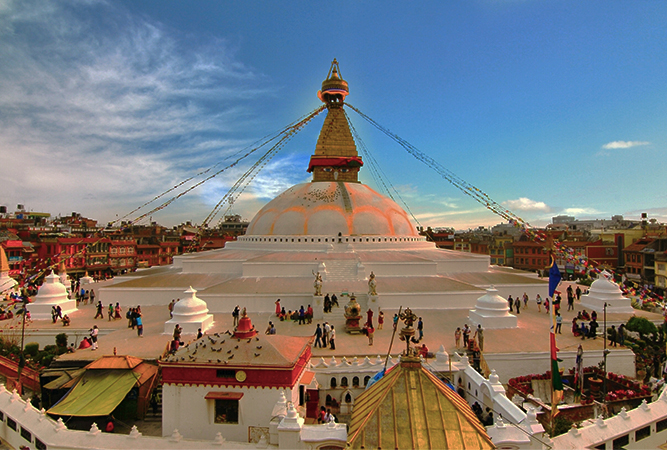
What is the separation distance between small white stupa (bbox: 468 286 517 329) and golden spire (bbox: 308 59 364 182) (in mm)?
14281

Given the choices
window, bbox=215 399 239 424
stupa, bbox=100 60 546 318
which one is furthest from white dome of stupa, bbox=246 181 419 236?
window, bbox=215 399 239 424

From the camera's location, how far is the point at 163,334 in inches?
434

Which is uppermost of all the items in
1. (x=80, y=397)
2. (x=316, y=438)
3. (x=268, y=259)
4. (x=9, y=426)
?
(x=268, y=259)

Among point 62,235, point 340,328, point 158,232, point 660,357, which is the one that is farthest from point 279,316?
point 158,232

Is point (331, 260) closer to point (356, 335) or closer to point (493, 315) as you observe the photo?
point (356, 335)

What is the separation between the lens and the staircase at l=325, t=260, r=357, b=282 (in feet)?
49.1

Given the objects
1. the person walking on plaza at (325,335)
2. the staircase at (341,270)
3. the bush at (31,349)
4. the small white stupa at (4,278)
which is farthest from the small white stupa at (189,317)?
the small white stupa at (4,278)

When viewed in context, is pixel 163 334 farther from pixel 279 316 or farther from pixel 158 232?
pixel 158 232

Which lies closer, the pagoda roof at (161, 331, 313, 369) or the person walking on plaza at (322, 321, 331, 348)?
the pagoda roof at (161, 331, 313, 369)

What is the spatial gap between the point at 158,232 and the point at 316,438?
51297 millimetres

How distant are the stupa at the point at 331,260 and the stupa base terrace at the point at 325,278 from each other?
0.12ft

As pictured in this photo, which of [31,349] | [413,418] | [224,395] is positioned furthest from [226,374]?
[31,349]

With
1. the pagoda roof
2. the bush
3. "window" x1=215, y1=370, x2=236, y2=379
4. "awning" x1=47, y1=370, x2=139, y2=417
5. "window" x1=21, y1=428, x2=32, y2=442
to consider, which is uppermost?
the pagoda roof

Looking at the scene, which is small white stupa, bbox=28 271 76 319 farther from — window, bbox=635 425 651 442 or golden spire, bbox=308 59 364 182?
window, bbox=635 425 651 442
